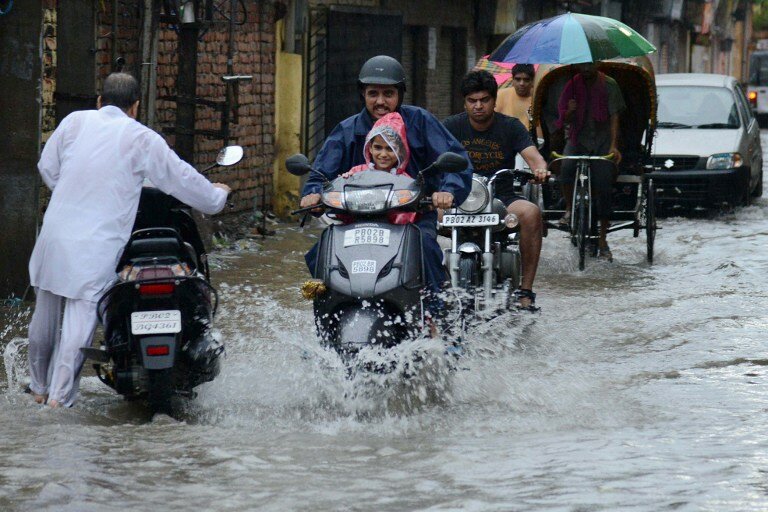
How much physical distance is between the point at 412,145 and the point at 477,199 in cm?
135

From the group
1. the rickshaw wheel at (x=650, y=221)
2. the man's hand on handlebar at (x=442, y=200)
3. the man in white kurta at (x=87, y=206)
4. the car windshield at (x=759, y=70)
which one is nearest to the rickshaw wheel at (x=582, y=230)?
the rickshaw wheel at (x=650, y=221)

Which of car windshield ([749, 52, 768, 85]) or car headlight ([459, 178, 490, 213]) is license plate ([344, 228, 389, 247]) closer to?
car headlight ([459, 178, 490, 213])

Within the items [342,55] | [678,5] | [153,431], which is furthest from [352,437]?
[678,5]

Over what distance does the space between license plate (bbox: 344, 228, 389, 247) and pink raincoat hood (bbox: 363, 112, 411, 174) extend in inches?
19.7

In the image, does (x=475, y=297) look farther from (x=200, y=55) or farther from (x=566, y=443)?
(x=200, y=55)

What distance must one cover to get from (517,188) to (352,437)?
445 centimetres

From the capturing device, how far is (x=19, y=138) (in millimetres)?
9672

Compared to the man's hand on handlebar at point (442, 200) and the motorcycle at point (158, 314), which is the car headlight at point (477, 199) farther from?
the motorcycle at point (158, 314)

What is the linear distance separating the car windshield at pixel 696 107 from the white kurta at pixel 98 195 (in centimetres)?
1250

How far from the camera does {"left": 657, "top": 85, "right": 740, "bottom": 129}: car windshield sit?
59.0 ft

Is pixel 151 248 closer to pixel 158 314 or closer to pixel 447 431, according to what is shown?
pixel 158 314

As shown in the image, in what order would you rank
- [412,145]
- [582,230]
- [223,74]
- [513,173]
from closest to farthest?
[412,145] → [513,173] → [582,230] → [223,74]

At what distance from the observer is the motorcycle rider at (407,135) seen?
22.4 feet

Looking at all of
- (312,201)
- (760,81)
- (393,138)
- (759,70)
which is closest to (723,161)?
(393,138)
